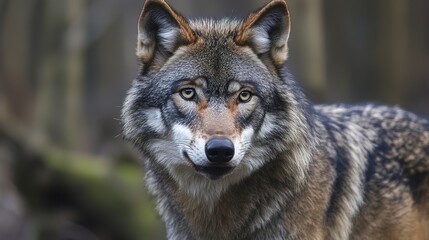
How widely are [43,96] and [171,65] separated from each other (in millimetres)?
7440

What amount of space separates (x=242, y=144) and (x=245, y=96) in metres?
0.35

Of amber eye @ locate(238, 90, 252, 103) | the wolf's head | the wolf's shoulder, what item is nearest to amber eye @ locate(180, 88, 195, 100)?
the wolf's head

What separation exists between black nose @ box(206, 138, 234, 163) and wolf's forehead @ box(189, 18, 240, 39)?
0.91 meters

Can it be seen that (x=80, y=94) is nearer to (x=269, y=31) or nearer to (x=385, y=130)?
(x=385, y=130)

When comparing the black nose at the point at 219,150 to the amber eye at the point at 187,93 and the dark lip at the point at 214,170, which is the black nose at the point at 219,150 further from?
the amber eye at the point at 187,93

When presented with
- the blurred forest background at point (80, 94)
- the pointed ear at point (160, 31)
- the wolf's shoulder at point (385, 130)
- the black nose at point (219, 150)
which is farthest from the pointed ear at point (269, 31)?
the blurred forest background at point (80, 94)

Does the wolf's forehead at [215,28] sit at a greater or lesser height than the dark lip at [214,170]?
greater

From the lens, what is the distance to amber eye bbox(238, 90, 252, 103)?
6.13 meters

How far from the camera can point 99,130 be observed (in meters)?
20.7

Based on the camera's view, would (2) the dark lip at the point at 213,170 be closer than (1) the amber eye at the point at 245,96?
Yes

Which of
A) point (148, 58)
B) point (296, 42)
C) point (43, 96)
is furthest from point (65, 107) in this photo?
point (148, 58)

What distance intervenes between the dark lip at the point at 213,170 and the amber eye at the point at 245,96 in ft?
1.55

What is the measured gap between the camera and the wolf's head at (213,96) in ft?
19.8

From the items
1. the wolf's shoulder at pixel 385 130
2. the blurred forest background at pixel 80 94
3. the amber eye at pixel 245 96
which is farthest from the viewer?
the blurred forest background at pixel 80 94
